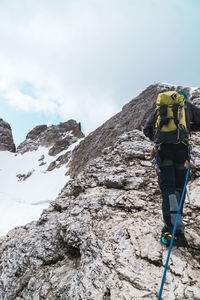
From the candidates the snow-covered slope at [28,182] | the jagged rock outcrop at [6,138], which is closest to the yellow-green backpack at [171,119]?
the snow-covered slope at [28,182]

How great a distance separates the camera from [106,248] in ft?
12.5

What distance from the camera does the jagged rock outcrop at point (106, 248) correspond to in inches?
117

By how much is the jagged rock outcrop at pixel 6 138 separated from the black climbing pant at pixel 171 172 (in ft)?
297

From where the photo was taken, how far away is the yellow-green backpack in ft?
11.0

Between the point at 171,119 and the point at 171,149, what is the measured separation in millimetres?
641

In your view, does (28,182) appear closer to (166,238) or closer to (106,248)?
(106,248)

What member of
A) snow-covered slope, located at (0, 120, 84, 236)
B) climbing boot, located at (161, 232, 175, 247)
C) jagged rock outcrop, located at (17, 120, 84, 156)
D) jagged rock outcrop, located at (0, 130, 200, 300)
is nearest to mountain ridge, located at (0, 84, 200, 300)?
jagged rock outcrop, located at (0, 130, 200, 300)

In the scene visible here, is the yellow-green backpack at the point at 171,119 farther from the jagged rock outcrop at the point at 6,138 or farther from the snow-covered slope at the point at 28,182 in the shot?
the jagged rock outcrop at the point at 6,138

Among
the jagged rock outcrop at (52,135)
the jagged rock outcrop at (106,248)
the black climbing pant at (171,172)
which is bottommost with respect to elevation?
the jagged rock outcrop at (106,248)

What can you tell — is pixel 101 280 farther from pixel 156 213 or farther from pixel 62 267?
pixel 156 213

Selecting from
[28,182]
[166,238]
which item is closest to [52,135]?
[28,182]

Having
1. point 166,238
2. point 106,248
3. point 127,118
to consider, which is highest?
point 127,118

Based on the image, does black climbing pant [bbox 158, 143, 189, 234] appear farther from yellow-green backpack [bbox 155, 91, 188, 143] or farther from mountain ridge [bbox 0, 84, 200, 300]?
mountain ridge [bbox 0, 84, 200, 300]

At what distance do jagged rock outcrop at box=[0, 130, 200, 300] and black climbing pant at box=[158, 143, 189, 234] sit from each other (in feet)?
2.59
